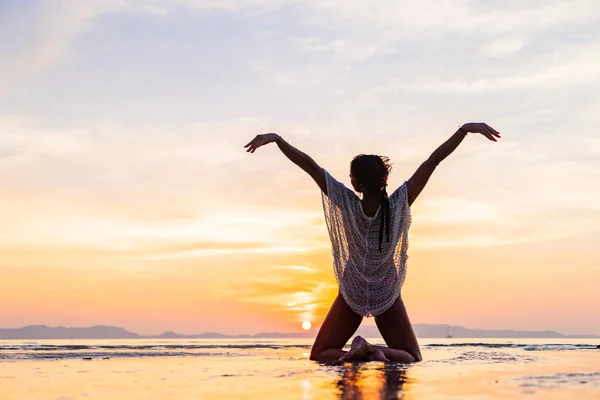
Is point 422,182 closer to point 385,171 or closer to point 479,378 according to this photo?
point 385,171

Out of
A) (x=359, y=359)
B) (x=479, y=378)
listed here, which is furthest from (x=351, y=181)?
(x=479, y=378)

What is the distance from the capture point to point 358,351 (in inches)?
267

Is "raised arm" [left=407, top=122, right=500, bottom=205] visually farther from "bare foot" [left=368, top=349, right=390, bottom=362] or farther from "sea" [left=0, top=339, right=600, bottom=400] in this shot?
"sea" [left=0, top=339, right=600, bottom=400]

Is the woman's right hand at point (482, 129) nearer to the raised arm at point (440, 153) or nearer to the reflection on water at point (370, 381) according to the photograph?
the raised arm at point (440, 153)

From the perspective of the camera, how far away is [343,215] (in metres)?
7.65

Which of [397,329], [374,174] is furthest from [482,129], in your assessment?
[397,329]

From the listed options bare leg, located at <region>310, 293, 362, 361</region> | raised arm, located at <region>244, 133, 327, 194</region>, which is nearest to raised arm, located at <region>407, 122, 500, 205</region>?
raised arm, located at <region>244, 133, 327, 194</region>

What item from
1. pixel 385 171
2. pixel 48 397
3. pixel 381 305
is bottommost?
pixel 48 397

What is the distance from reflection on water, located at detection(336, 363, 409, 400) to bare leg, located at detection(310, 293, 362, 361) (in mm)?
762

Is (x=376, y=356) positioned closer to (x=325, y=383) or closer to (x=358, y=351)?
(x=358, y=351)

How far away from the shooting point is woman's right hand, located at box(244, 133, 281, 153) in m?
7.14

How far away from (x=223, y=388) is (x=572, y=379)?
284cm

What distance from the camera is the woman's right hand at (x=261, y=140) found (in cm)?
714

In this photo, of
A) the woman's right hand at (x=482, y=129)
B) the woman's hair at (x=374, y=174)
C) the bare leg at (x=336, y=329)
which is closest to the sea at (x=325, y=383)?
the bare leg at (x=336, y=329)
